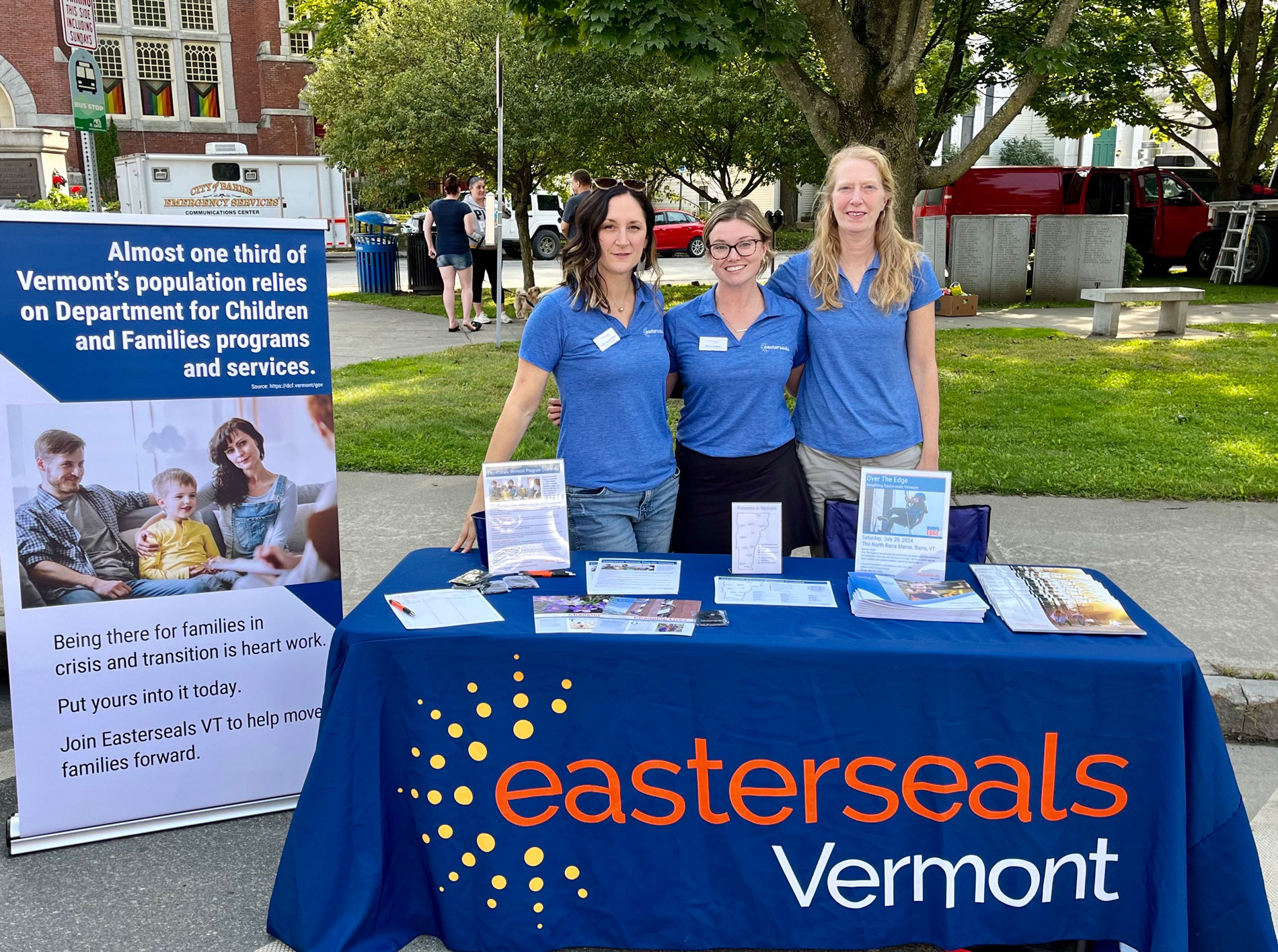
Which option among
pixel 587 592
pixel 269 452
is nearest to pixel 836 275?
pixel 587 592

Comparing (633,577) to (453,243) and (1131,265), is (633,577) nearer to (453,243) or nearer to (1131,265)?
(453,243)

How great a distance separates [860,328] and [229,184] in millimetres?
20824

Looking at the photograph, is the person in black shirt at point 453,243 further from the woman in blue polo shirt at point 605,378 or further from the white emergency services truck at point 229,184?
the woman in blue polo shirt at point 605,378

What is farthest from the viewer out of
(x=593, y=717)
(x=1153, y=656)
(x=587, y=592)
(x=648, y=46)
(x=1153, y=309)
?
(x=1153, y=309)

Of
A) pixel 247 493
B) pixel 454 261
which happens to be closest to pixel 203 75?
pixel 454 261

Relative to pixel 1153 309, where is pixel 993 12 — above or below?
above

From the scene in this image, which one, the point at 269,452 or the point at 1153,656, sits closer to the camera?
the point at 1153,656

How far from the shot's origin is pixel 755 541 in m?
3.03

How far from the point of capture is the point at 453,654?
2607mm

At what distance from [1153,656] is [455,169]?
16908 millimetres

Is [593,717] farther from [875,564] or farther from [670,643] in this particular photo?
[875,564]

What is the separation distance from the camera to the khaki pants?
3.51 m

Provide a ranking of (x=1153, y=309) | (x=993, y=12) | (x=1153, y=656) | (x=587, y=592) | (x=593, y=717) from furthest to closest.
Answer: (x=1153, y=309)
(x=993, y=12)
(x=587, y=592)
(x=593, y=717)
(x=1153, y=656)

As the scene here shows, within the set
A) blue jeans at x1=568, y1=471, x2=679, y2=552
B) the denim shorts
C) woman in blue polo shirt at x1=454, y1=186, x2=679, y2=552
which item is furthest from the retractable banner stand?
the denim shorts
